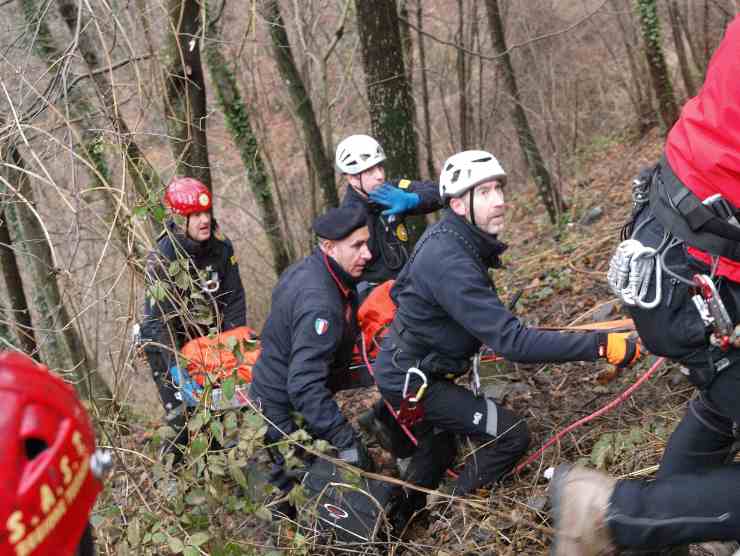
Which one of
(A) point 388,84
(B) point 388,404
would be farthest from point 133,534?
(A) point 388,84

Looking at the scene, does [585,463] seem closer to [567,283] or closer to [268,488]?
[268,488]

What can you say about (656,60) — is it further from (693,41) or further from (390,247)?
(390,247)

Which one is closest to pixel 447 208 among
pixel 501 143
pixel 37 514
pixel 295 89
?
pixel 37 514

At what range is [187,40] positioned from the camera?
6.82 m

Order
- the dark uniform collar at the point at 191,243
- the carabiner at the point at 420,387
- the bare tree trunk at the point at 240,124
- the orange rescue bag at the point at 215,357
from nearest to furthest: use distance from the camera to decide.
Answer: the orange rescue bag at the point at 215,357, the carabiner at the point at 420,387, the dark uniform collar at the point at 191,243, the bare tree trunk at the point at 240,124

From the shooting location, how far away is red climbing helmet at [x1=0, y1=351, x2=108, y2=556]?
6.06 ft

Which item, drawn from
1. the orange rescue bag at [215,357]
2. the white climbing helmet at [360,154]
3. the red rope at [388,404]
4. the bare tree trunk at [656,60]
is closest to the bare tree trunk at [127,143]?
the orange rescue bag at [215,357]

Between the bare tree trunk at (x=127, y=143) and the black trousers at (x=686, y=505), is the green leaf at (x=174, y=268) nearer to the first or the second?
the bare tree trunk at (x=127, y=143)

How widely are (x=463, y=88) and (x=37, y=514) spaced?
9820mm

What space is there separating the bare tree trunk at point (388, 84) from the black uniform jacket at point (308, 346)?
2.22 m

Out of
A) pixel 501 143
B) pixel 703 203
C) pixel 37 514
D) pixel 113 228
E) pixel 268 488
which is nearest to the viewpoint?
pixel 37 514

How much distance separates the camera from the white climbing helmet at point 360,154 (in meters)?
6.06

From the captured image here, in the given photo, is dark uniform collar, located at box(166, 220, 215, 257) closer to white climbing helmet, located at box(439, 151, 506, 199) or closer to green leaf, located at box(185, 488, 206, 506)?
white climbing helmet, located at box(439, 151, 506, 199)

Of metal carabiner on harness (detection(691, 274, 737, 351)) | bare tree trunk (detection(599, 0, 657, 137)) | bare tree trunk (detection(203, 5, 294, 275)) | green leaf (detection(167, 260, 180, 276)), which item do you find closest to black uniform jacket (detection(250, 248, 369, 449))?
green leaf (detection(167, 260, 180, 276))
